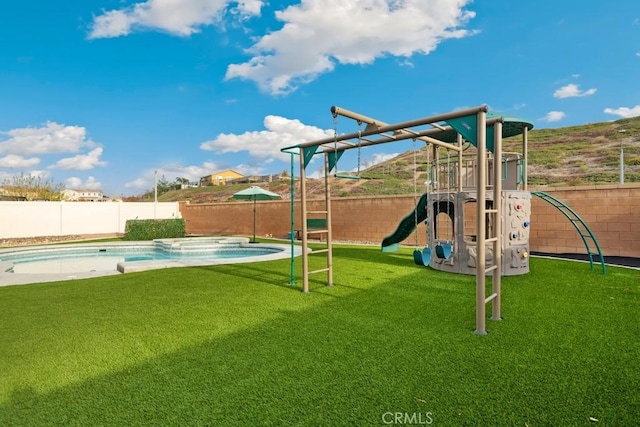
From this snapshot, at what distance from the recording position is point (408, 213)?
11.0 m

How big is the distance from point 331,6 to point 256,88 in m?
10.5

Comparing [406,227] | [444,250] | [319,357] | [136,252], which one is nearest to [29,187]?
[136,252]

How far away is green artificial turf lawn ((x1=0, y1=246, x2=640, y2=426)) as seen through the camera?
215 centimetres

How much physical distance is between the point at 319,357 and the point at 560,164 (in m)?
26.4

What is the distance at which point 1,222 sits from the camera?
52.0 feet

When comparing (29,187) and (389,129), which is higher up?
(29,187)

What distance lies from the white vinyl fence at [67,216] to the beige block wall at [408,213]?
2.98 meters

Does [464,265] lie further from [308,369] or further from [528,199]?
[308,369]

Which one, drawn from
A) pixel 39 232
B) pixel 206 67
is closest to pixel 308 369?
pixel 206 67

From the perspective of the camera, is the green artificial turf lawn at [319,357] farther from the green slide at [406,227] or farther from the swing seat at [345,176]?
the green slide at [406,227]

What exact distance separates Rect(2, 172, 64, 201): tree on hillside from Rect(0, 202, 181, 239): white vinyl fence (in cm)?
1255

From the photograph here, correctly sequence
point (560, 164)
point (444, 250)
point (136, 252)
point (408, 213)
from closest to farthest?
point (444, 250)
point (408, 213)
point (136, 252)
point (560, 164)

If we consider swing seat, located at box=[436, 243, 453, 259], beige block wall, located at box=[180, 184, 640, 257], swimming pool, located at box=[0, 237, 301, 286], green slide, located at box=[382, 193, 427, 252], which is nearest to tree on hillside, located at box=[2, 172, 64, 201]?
beige block wall, located at box=[180, 184, 640, 257]

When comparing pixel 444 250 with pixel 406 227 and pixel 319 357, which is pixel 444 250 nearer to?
pixel 406 227
